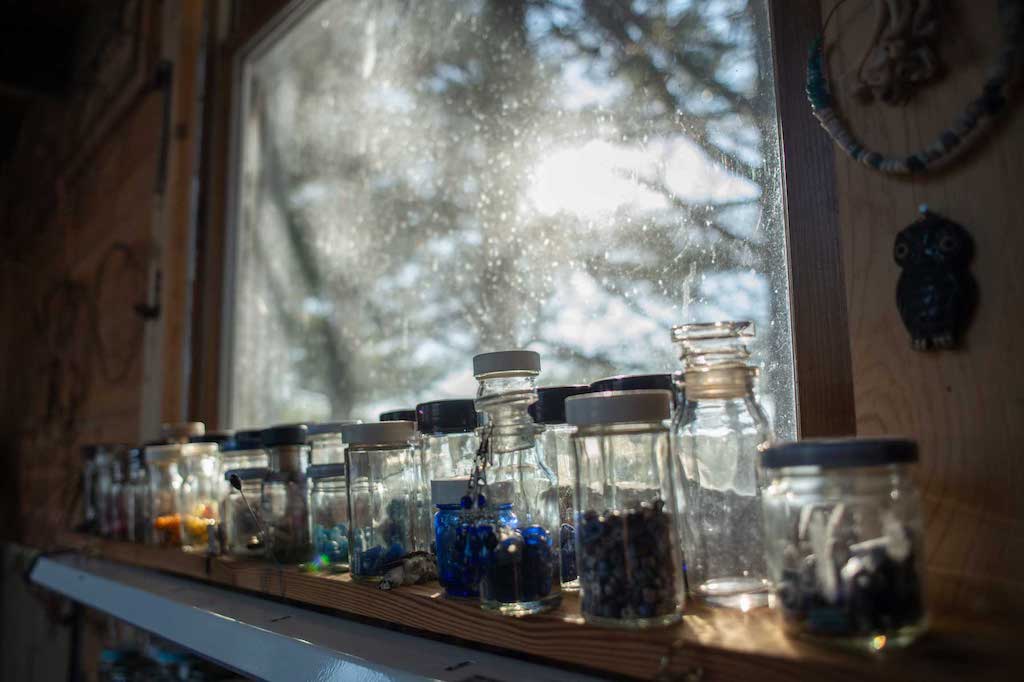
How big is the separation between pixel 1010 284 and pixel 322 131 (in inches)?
66.1

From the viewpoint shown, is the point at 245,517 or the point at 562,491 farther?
the point at 245,517

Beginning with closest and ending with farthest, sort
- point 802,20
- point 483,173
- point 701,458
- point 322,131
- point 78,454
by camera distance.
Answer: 1. point 701,458
2. point 802,20
3. point 483,173
4. point 322,131
5. point 78,454

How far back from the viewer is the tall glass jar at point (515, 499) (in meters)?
0.72

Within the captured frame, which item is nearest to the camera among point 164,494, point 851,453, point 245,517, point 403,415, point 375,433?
point 851,453

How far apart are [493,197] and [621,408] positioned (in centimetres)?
84

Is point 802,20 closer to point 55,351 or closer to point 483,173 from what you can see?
point 483,173

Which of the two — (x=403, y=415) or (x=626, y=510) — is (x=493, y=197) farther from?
(x=626, y=510)

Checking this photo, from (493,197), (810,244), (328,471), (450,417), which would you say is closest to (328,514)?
(328,471)

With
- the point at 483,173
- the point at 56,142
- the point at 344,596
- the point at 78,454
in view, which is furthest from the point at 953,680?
the point at 56,142

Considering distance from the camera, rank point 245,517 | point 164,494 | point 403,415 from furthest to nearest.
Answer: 1. point 164,494
2. point 245,517
3. point 403,415

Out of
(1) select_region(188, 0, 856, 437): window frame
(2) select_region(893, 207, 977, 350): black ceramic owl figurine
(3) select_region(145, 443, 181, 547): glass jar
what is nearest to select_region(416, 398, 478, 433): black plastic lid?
(1) select_region(188, 0, 856, 437): window frame

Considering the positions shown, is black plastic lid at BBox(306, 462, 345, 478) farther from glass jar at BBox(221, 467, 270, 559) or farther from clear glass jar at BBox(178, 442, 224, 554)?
clear glass jar at BBox(178, 442, 224, 554)

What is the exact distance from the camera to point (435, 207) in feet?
5.07

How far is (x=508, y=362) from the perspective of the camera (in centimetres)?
85
